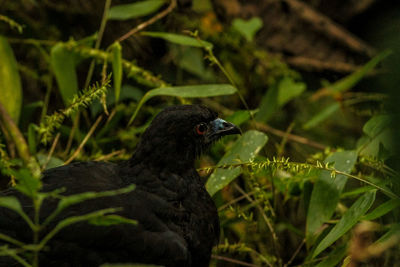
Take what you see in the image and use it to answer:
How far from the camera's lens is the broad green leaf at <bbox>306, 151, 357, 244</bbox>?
2369 millimetres

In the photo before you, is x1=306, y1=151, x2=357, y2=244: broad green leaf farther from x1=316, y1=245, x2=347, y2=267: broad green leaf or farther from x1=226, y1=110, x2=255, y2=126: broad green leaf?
x1=226, y1=110, x2=255, y2=126: broad green leaf

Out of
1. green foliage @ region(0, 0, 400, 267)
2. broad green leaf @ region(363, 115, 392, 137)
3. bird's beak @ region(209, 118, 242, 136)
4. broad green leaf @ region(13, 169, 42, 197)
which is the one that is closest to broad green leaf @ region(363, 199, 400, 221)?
green foliage @ region(0, 0, 400, 267)

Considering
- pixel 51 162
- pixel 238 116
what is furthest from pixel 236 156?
pixel 51 162

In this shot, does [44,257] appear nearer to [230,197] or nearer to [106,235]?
[106,235]

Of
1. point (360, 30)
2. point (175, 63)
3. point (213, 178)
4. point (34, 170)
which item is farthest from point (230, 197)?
point (360, 30)

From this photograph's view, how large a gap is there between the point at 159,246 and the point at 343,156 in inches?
39.5

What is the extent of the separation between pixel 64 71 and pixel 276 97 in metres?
1.26

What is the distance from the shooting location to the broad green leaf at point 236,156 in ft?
8.05

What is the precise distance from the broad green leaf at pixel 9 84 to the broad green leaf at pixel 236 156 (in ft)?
3.64

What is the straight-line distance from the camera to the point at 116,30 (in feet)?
12.8

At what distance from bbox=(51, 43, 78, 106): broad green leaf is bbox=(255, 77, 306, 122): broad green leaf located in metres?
1.11

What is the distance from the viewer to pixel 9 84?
9.61 ft

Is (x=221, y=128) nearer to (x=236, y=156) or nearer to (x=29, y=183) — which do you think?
(x=236, y=156)

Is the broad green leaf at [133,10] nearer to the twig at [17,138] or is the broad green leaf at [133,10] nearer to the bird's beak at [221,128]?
the twig at [17,138]
